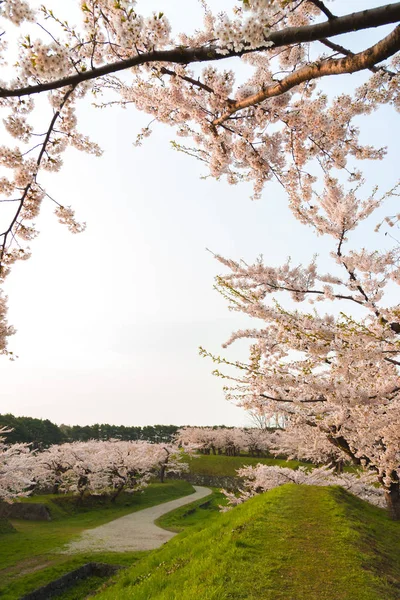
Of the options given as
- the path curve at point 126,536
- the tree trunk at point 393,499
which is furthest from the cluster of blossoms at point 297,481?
the path curve at point 126,536

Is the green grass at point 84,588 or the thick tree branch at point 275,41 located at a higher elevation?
the thick tree branch at point 275,41

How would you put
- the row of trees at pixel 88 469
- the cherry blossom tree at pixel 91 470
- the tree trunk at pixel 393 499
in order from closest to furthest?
the tree trunk at pixel 393 499
the row of trees at pixel 88 469
the cherry blossom tree at pixel 91 470

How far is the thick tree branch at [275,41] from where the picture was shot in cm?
261

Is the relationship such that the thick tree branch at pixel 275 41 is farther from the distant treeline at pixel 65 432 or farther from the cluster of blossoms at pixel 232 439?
the cluster of blossoms at pixel 232 439

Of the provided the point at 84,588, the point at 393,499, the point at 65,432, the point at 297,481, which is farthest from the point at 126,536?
the point at 65,432

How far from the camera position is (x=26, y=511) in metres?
22.1

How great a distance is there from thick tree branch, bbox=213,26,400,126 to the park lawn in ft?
42.8

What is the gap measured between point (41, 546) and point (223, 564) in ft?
44.9

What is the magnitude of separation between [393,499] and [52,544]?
14.3 meters

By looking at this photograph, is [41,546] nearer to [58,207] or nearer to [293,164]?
[58,207]

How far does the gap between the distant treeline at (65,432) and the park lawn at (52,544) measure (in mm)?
12039

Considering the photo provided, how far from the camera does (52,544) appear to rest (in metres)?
15.7

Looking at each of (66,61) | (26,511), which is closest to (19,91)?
(66,61)

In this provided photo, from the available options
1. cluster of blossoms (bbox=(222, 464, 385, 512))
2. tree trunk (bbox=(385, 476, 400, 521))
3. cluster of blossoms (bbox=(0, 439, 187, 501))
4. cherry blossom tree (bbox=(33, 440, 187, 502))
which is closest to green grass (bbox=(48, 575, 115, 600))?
cluster of blossoms (bbox=(222, 464, 385, 512))
